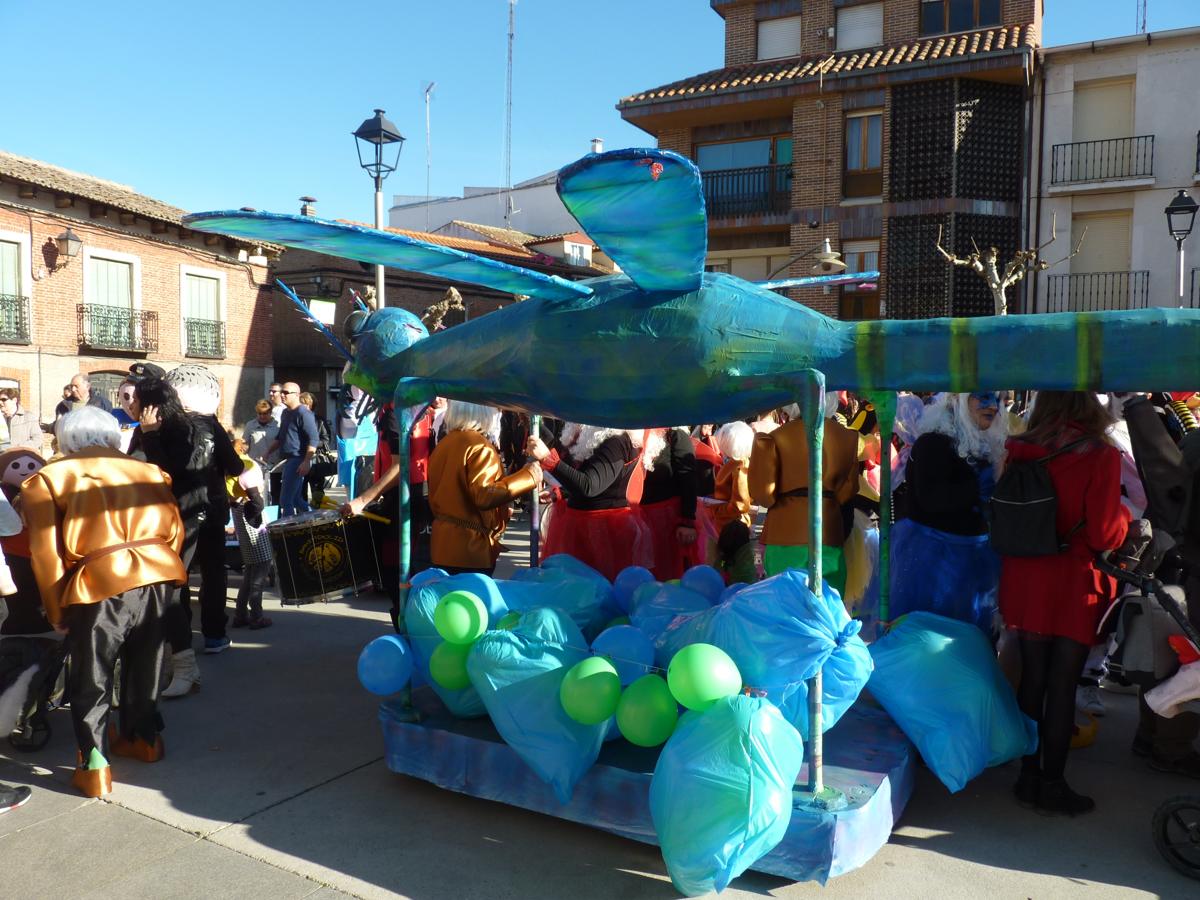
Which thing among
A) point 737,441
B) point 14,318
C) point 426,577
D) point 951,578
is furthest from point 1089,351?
point 14,318

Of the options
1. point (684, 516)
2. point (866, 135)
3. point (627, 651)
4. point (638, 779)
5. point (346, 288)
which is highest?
point (866, 135)

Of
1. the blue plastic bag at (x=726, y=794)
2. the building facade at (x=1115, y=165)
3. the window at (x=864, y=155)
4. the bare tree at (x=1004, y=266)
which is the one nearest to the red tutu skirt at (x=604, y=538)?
the blue plastic bag at (x=726, y=794)

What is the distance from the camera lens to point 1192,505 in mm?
2990

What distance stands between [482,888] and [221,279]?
24.1m

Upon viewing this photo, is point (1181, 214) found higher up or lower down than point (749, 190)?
lower down

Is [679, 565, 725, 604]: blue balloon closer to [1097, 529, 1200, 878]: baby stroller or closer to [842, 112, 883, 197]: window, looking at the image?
[1097, 529, 1200, 878]: baby stroller

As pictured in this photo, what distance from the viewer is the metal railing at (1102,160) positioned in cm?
1734

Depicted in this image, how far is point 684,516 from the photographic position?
5332mm

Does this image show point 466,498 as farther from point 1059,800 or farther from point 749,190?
point 749,190

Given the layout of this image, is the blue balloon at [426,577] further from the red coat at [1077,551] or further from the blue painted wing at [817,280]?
the red coat at [1077,551]

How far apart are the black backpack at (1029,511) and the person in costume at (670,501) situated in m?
2.10

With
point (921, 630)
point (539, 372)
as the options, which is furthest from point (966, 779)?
point (539, 372)

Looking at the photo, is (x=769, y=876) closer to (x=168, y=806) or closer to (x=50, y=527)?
(x=168, y=806)

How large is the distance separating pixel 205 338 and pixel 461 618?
23.0 metres
